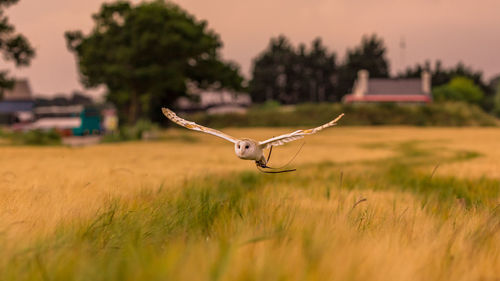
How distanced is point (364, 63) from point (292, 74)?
14.4 metres

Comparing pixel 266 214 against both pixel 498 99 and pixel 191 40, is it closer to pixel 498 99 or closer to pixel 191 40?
pixel 191 40

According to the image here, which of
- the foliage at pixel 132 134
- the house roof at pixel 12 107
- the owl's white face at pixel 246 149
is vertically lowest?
the foliage at pixel 132 134

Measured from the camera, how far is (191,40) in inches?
1395

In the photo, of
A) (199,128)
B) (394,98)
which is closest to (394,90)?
(394,98)

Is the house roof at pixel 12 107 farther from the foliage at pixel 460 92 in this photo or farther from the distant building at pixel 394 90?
the foliage at pixel 460 92

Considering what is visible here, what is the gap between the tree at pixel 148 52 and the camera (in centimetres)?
3288

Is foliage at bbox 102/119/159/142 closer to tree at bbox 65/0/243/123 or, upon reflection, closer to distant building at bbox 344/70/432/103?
tree at bbox 65/0/243/123

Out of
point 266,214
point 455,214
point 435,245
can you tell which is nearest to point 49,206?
point 266,214

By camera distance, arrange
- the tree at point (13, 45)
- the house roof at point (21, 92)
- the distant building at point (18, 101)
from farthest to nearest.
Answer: the house roof at point (21, 92), the distant building at point (18, 101), the tree at point (13, 45)

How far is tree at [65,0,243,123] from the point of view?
3288cm

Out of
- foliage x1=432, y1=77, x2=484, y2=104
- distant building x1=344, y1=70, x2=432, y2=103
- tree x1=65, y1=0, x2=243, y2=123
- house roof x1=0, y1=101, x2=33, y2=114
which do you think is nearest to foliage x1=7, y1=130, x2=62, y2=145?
tree x1=65, y1=0, x2=243, y2=123

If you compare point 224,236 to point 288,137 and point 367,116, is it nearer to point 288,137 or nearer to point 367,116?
point 288,137

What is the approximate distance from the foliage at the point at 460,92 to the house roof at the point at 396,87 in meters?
6.04

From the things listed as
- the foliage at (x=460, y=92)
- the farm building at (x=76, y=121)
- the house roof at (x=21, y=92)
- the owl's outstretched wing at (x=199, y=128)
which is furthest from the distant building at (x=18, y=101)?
the owl's outstretched wing at (x=199, y=128)
